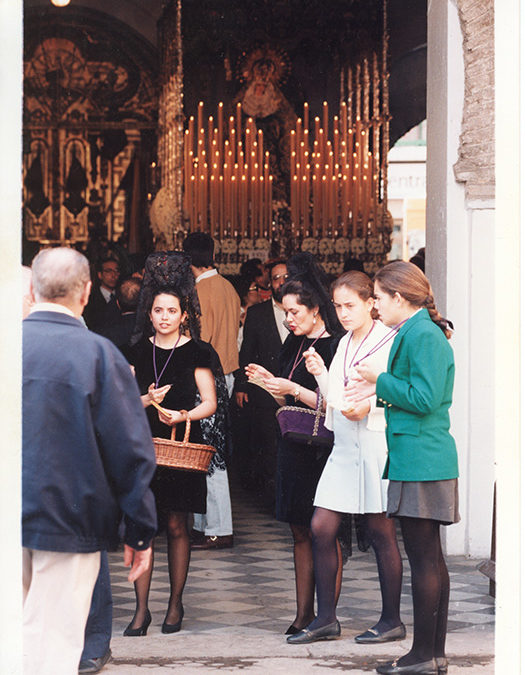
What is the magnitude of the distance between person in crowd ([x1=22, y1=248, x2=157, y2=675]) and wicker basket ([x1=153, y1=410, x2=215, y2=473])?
1.77 meters

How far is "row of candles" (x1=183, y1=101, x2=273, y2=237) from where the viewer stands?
13.3 metres

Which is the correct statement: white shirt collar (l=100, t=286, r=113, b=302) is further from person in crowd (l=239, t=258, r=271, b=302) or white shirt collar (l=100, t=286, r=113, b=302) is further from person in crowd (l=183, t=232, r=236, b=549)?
person in crowd (l=183, t=232, r=236, b=549)

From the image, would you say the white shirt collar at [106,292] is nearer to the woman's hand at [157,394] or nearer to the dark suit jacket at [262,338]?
the dark suit jacket at [262,338]

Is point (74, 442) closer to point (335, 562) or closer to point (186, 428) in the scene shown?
point (186, 428)

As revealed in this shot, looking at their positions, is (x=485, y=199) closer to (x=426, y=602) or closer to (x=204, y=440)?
(x=204, y=440)

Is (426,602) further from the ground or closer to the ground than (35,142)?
closer to the ground

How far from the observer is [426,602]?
17.2ft

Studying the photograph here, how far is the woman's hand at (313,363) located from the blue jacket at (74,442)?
1.95 meters

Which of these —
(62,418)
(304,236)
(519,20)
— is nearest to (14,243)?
(62,418)

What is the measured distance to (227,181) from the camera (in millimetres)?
13469

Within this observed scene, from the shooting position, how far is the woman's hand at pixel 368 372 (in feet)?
17.7

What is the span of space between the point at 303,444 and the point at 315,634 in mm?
910

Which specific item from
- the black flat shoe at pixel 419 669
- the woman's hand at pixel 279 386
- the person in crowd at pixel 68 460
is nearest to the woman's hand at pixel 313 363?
the woman's hand at pixel 279 386

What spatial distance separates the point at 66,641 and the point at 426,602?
1.81m
